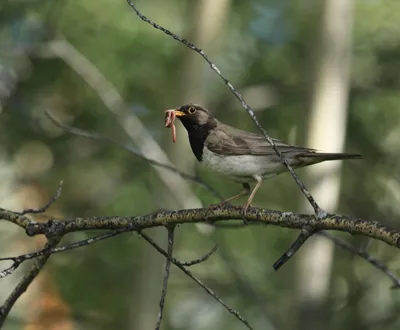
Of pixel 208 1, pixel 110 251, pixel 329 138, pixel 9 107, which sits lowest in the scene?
pixel 329 138

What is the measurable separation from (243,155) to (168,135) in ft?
19.4

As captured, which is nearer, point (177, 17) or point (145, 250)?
point (145, 250)

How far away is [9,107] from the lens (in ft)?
40.9

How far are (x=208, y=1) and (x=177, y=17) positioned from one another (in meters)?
3.89

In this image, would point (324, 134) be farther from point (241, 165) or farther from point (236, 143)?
point (241, 165)

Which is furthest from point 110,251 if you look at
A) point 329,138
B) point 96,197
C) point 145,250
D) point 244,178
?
point 244,178

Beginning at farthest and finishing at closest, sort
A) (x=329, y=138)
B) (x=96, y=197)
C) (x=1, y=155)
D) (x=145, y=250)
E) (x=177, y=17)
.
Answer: (x=177, y=17) → (x=96, y=197) → (x=1, y=155) → (x=145, y=250) → (x=329, y=138)

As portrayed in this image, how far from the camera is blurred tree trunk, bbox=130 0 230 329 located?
11508 millimetres

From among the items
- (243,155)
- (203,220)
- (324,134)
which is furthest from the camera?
(324,134)

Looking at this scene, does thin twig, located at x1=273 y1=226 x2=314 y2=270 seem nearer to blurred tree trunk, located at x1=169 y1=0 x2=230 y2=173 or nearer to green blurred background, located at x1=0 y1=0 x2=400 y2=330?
green blurred background, located at x1=0 y1=0 x2=400 y2=330

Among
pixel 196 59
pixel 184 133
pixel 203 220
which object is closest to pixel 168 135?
pixel 184 133

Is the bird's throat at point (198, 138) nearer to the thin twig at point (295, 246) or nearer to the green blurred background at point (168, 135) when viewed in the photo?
the thin twig at point (295, 246)

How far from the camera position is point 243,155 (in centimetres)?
611

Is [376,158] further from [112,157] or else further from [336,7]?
[112,157]
